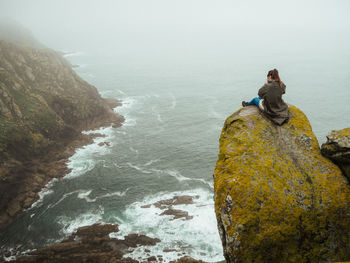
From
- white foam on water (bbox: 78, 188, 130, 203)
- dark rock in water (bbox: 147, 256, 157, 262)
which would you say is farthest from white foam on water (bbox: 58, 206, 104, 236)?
dark rock in water (bbox: 147, 256, 157, 262)

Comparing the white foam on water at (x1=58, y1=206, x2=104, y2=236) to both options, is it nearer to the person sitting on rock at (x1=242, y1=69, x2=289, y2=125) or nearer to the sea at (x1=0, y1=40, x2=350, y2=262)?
the sea at (x1=0, y1=40, x2=350, y2=262)

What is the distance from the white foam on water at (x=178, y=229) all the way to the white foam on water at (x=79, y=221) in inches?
136

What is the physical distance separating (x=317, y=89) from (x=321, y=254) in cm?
12704

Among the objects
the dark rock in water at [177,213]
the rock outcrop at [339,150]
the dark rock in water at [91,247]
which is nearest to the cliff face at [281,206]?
the rock outcrop at [339,150]

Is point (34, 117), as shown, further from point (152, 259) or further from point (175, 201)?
point (152, 259)

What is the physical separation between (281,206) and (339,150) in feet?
10.2

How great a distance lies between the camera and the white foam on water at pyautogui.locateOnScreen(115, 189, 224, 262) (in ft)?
102

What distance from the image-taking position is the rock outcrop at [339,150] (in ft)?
26.5

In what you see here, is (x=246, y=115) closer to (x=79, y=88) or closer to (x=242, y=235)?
(x=242, y=235)

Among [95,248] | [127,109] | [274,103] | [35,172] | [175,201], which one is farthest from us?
[127,109]

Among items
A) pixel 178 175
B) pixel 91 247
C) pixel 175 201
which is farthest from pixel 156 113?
pixel 91 247

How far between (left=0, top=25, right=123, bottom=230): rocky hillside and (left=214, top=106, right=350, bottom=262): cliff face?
41.0 meters

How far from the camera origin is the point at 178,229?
35531mm

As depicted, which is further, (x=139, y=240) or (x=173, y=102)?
(x=173, y=102)
